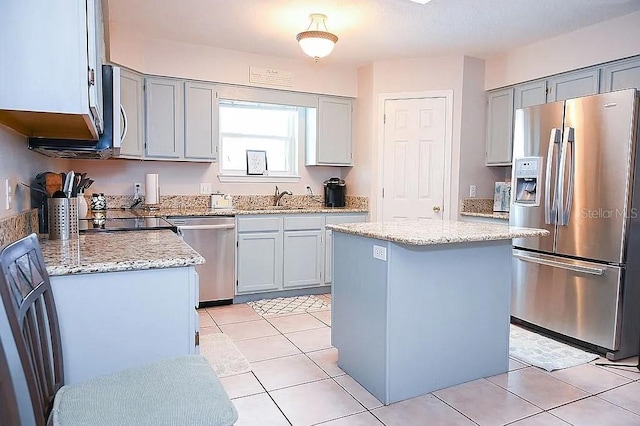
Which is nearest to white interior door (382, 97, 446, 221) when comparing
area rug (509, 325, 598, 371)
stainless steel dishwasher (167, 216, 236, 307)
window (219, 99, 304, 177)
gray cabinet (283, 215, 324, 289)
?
gray cabinet (283, 215, 324, 289)

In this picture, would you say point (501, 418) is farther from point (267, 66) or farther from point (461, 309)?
point (267, 66)

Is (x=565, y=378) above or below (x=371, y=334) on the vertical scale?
below

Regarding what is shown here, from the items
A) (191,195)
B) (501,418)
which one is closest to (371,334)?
(501,418)

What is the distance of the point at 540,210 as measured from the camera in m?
3.25

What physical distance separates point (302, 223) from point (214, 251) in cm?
94

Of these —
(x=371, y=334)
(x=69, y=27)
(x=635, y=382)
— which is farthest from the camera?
(x=635, y=382)

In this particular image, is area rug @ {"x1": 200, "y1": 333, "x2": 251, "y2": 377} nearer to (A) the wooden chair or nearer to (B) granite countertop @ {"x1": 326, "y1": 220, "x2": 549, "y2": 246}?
(B) granite countertop @ {"x1": 326, "y1": 220, "x2": 549, "y2": 246}

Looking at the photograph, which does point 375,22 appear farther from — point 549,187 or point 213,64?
point 549,187

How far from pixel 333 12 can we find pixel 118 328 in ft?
8.76

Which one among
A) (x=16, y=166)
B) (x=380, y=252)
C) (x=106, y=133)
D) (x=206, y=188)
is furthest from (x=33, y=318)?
(x=206, y=188)

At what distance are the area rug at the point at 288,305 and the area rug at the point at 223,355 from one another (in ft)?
2.38

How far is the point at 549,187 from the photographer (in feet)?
10.4

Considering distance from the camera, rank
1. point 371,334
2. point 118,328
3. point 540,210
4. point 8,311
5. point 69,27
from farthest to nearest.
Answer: point 540,210, point 371,334, point 118,328, point 69,27, point 8,311

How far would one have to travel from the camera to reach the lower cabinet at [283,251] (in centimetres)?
411
